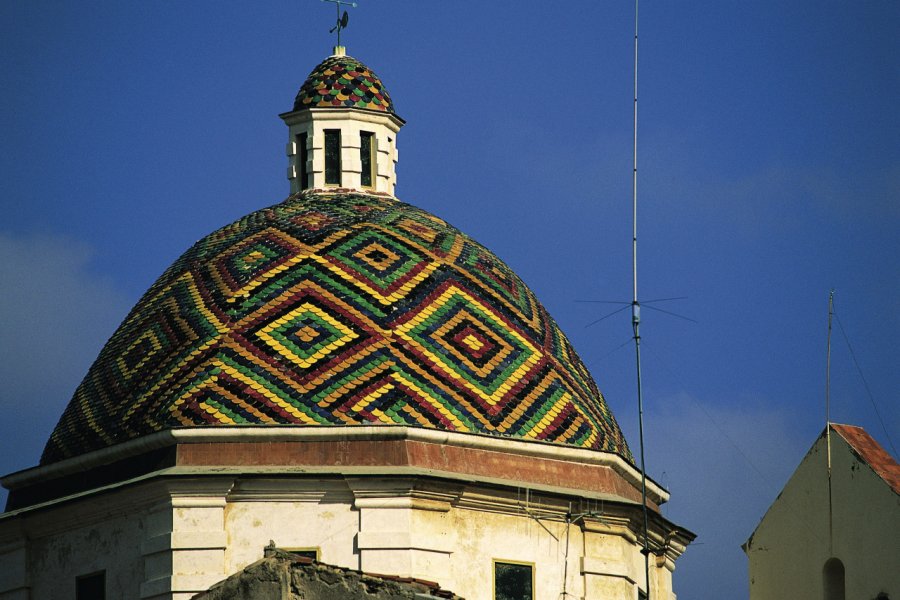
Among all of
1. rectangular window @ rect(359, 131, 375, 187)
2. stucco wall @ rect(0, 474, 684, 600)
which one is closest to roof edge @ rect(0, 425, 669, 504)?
stucco wall @ rect(0, 474, 684, 600)

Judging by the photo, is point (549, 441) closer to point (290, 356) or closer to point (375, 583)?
point (290, 356)

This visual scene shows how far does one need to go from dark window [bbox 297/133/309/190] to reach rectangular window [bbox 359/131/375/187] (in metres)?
0.52

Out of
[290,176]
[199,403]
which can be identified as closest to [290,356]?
[199,403]

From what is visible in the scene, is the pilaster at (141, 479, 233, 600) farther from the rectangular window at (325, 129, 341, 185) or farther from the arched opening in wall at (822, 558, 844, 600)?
the arched opening in wall at (822, 558, 844, 600)

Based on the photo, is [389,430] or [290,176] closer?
[389,430]

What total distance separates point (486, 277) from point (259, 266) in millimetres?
2045

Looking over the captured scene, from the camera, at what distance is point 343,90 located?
28.8 m

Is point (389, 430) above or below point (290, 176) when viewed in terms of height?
below

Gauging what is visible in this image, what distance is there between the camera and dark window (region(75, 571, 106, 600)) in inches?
1000

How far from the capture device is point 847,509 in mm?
Result: 26234

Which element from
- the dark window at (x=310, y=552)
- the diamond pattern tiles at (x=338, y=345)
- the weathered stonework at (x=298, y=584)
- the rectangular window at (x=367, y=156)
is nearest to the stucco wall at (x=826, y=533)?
the diamond pattern tiles at (x=338, y=345)

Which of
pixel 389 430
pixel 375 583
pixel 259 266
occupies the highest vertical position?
pixel 259 266

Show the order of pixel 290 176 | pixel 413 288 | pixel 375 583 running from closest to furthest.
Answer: pixel 375 583 → pixel 413 288 → pixel 290 176

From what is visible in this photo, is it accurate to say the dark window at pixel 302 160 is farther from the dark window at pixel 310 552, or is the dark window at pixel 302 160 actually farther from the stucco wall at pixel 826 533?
the stucco wall at pixel 826 533
